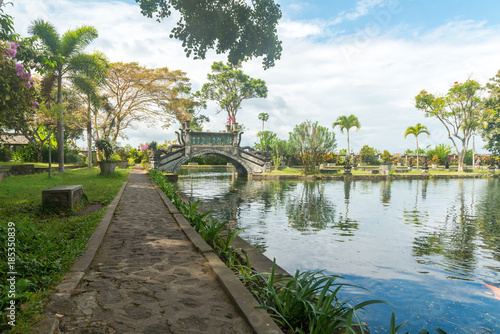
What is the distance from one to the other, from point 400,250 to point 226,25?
726 cm

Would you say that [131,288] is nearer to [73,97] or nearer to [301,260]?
[301,260]

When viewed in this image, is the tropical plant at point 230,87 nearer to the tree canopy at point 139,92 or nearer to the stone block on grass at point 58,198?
the tree canopy at point 139,92

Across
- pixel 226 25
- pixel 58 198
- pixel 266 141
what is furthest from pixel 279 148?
pixel 58 198

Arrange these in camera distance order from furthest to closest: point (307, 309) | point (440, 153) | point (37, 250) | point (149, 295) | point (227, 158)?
1. point (440, 153)
2. point (227, 158)
3. point (37, 250)
4. point (149, 295)
5. point (307, 309)

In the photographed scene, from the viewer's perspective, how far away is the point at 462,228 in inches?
356

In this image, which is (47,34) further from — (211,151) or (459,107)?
(459,107)

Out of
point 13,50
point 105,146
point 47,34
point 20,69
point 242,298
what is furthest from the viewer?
point 47,34

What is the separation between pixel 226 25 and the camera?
27.5 feet

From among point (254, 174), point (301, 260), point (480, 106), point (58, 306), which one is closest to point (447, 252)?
point (301, 260)

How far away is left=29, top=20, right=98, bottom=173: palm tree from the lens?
18.3 meters

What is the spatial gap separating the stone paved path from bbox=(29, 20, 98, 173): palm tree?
655 inches

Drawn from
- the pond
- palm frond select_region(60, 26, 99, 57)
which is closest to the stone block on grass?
the pond

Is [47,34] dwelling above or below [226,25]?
above

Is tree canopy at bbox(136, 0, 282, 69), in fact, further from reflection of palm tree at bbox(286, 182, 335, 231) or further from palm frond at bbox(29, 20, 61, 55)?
palm frond at bbox(29, 20, 61, 55)
